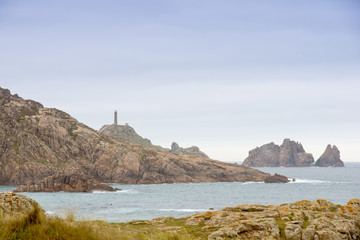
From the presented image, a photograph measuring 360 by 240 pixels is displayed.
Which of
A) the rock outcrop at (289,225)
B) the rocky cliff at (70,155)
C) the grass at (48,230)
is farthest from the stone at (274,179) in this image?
the grass at (48,230)

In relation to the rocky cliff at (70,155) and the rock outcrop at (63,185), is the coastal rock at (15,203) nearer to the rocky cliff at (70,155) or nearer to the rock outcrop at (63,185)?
the rock outcrop at (63,185)

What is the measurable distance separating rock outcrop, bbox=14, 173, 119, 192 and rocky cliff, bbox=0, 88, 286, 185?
1592cm

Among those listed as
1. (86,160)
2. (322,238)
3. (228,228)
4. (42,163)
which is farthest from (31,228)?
(86,160)

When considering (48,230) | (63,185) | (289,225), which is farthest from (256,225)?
(63,185)

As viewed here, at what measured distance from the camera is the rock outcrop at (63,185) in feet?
393

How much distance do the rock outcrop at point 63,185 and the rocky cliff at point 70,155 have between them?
627 inches

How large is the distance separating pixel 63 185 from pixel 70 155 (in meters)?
42.8

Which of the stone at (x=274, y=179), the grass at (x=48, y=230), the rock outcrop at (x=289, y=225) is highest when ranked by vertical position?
the grass at (x=48, y=230)

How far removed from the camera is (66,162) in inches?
6201

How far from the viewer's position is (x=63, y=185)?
122500mm

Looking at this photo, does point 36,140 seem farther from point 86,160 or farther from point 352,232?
point 352,232

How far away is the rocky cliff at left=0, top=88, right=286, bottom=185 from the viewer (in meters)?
147

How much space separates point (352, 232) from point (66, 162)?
15271 centimetres

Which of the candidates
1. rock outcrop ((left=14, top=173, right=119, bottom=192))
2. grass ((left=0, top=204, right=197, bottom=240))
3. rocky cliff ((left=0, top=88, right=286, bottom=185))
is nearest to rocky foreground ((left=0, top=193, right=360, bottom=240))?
grass ((left=0, top=204, right=197, bottom=240))
